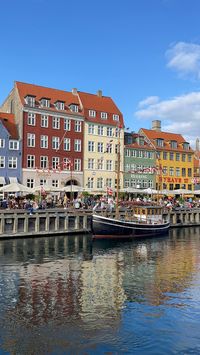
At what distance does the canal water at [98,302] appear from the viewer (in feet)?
44.3

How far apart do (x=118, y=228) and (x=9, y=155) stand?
23.3 m

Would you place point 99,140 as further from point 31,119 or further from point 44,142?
point 31,119

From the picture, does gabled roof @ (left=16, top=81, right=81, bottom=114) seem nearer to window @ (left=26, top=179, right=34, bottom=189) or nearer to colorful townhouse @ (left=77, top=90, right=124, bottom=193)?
colorful townhouse @ (left=77, top=90, right=124, bottom=193)

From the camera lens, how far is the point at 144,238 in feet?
140

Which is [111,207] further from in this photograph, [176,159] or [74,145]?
[176,159]

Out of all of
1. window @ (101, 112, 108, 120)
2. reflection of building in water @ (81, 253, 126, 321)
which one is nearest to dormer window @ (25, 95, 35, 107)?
window @ (101, 112, 108, 120)

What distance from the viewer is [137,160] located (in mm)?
73125

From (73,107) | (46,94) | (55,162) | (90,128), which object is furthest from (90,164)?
(46,94)

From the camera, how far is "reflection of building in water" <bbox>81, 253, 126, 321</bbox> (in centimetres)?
1677

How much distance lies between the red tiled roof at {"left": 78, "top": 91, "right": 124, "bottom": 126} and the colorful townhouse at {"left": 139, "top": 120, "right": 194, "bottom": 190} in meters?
9.46

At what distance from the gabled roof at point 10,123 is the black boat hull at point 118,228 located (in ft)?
79.2

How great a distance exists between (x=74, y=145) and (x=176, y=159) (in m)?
24.1

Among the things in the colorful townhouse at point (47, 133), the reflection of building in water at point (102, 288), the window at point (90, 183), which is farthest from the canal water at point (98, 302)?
Answer: the window at point (90, 183)

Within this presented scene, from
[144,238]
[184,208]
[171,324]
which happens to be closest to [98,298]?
[171,324]
